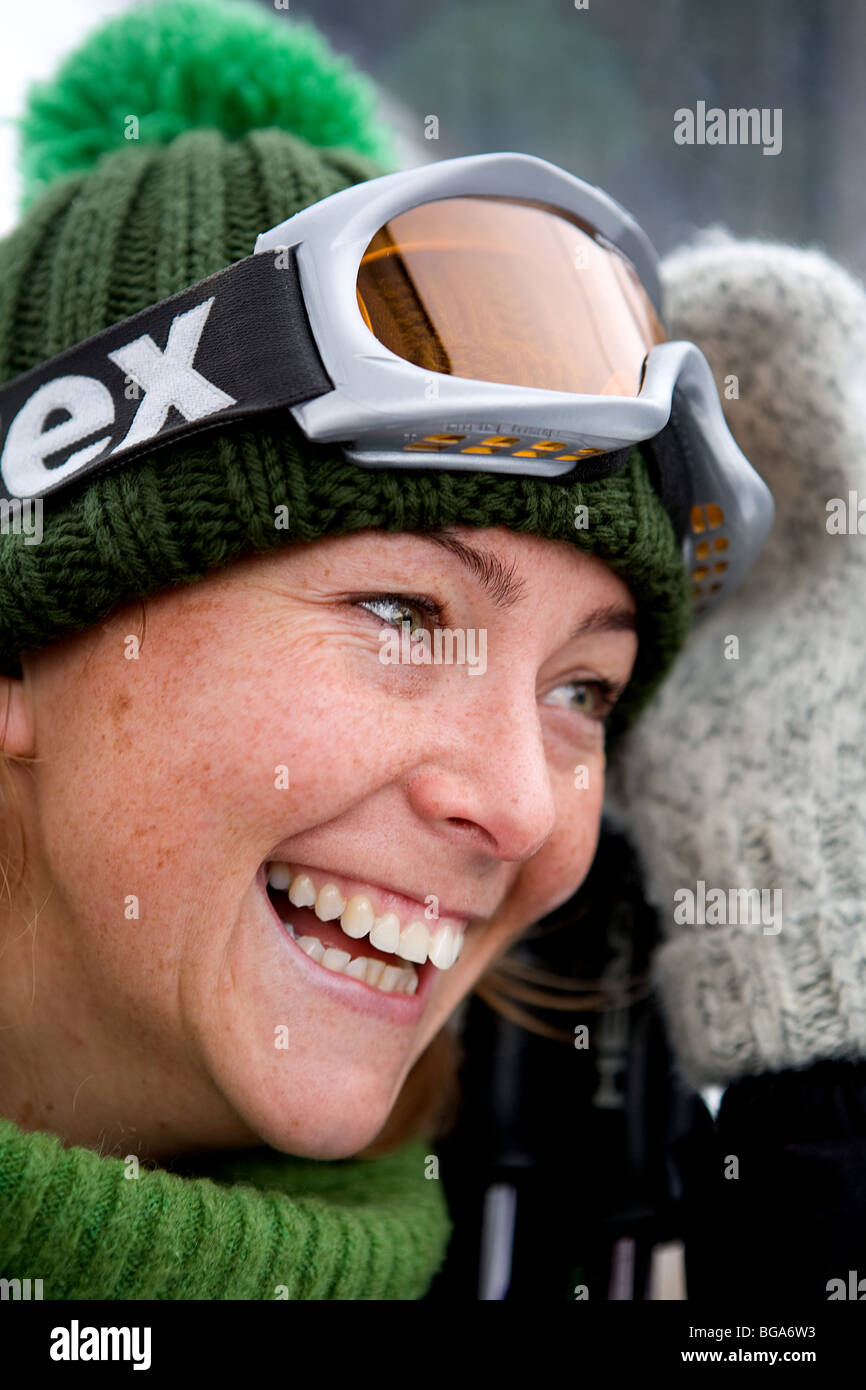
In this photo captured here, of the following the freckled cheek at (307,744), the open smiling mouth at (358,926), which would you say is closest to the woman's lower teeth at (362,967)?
the open smiling mouth at (358,926)

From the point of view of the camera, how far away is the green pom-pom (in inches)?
53.1

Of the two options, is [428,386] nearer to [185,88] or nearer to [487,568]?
[487,568]

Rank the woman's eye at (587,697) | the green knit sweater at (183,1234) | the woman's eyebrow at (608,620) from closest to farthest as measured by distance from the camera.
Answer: the green knit sweater at (183,1234)
the woman's eyebrow at (608,620)
the woman's eye at (587,697)

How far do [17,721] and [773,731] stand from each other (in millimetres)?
908

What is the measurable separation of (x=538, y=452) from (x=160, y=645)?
1.27ft

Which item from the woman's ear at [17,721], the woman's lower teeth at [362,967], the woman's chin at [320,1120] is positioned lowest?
the woman's chin at [320,1120]

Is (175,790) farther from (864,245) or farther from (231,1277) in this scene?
(864,245)

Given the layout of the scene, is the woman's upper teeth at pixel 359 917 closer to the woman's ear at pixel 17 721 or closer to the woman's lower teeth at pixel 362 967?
the woman's lower teeth at pixel 362 967

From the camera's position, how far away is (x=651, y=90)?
1.88 m

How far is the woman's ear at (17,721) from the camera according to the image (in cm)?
109

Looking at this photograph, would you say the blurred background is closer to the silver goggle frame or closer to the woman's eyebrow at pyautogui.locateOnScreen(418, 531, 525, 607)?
the silver goggle frame

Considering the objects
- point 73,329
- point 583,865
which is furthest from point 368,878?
point 73,329

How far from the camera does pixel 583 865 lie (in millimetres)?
1254

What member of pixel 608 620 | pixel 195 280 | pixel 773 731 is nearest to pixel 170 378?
pixel 195 280
